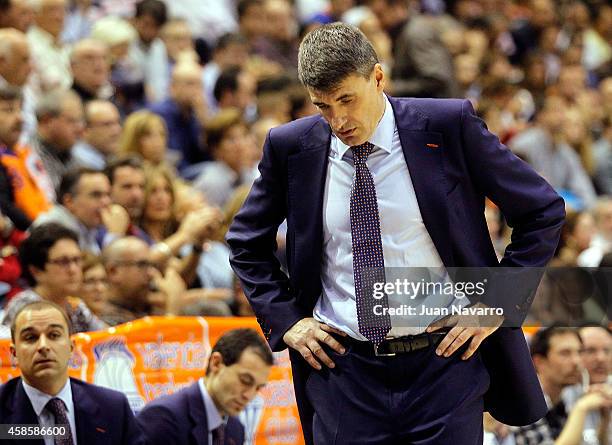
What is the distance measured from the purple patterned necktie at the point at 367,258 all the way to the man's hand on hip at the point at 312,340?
0.13m

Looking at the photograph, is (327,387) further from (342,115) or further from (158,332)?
(158,332)

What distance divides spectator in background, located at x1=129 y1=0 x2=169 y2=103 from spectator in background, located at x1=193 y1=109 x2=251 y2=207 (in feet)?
4.73

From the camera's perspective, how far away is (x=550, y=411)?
21.3 ft

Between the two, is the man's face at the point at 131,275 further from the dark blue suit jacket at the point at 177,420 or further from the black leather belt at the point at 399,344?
the black leather belt at the point at 399,344

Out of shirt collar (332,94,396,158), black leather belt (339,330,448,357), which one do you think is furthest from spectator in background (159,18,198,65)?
black leather belt (339,330,448,357)

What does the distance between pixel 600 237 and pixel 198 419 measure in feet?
17.2

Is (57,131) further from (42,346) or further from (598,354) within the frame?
(598,354)

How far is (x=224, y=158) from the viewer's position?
30.8 ft

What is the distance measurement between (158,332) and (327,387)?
6.89 ft

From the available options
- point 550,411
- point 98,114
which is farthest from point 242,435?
point 98,114

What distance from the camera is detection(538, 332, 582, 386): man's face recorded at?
6.57m

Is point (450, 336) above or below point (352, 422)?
above

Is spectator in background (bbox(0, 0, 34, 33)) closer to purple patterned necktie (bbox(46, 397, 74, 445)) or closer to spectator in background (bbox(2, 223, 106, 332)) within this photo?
spectator in background (bbox(2, 223, 106, 332))

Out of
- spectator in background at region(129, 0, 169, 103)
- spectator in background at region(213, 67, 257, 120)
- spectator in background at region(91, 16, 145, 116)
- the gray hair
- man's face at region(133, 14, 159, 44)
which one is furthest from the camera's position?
man's face at region(133, 14, 159, 44)
